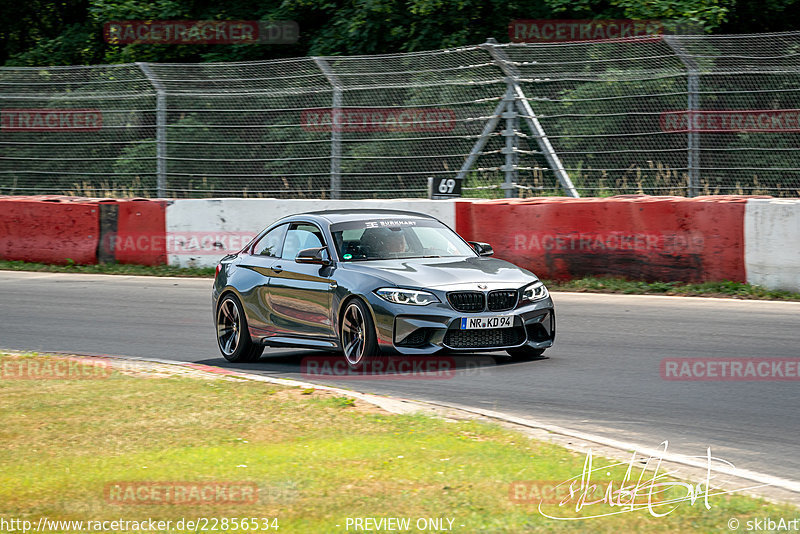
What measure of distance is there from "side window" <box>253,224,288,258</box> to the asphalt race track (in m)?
1.04

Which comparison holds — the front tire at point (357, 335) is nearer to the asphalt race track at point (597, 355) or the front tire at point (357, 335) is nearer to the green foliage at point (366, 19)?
the asphalt race track at point (597, 355)

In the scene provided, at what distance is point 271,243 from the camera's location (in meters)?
11.6

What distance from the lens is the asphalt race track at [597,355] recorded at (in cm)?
750

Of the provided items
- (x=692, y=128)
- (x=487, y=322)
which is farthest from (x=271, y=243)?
(x=692, y=128)

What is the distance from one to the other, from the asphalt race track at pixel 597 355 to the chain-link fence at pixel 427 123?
3.14 meters

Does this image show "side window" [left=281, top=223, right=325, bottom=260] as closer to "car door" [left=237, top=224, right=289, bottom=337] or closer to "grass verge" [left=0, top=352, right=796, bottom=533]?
"car door" [left=237, top=224, right=289, bottom=337]

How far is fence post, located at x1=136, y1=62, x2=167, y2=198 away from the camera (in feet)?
69.8

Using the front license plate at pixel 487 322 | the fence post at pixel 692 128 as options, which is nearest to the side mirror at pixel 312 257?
the front license plate at pixel 487 322

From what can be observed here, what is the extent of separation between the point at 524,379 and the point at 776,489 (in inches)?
146

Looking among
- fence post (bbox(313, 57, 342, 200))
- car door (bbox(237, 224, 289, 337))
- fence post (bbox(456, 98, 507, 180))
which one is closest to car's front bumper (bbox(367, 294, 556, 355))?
car door (bbox(237, 224, 289, 337))

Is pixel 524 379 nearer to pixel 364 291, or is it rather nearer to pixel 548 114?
pixel 364 291

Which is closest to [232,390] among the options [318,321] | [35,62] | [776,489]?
[318,321]

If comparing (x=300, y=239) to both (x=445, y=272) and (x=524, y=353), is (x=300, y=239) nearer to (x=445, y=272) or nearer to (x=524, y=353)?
(x=445, y=272)

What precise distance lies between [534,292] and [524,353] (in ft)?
1.98
